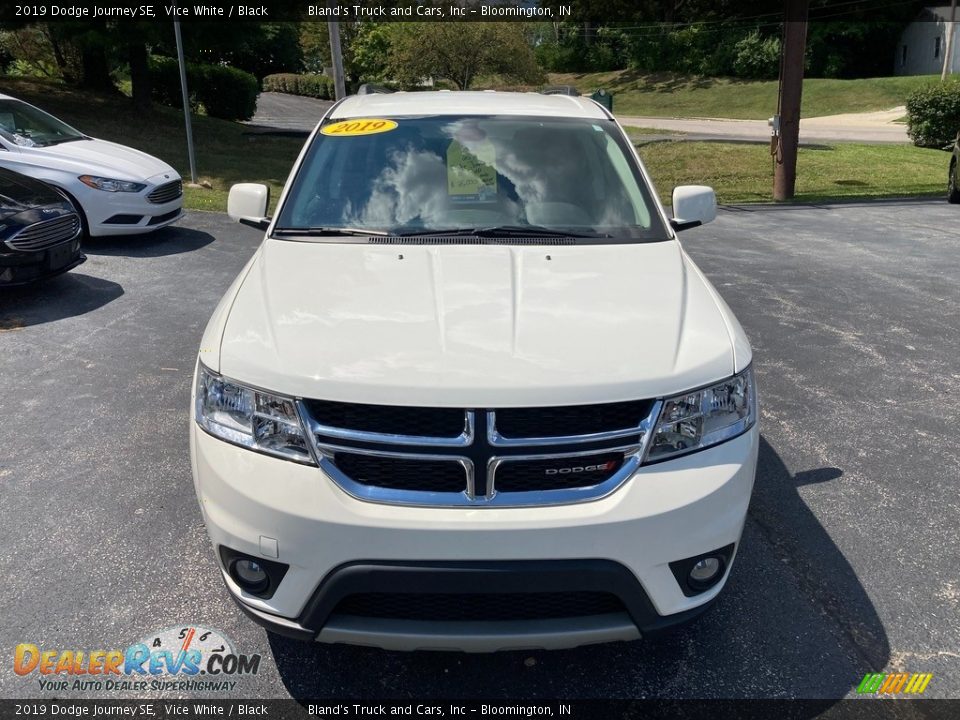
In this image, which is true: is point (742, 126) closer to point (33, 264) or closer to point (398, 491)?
point (33, 264)

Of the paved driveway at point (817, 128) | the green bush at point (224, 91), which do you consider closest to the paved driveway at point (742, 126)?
the paved driveway at point (817, 128)

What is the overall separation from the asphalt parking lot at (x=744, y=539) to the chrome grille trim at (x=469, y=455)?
79cm

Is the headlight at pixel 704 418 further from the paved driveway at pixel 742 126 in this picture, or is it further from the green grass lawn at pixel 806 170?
the paved driveway at pixel 742 126

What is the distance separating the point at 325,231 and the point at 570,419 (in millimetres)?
1665

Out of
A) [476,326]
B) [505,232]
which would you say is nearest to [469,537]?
[476,326]

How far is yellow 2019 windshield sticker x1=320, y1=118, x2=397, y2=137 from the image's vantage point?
13.2 feet

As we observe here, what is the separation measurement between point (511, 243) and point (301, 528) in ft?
5.19

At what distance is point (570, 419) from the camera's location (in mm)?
2414

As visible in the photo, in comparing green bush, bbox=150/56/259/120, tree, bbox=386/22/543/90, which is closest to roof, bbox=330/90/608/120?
green bush, bbox=150/56/259/120

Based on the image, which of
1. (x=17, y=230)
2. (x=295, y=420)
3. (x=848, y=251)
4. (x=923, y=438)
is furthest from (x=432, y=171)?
(x=848, y=251)

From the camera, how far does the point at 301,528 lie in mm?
2342

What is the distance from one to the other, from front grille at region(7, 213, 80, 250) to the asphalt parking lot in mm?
550

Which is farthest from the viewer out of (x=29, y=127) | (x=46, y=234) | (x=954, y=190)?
(x=954, y=190)

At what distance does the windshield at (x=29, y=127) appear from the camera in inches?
374
